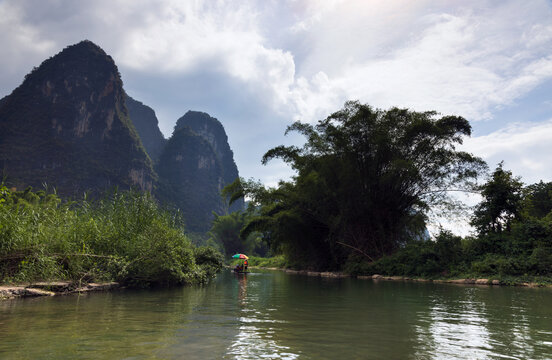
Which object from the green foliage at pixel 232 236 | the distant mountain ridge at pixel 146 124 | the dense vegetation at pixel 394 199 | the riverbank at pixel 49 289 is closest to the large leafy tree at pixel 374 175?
the dense vegetation at pixel 394 199

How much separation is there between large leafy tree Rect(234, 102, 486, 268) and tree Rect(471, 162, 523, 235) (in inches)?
53.7

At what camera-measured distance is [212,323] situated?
14.8 feet

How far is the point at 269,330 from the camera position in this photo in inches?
161

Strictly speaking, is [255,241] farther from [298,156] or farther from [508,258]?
[508,258]

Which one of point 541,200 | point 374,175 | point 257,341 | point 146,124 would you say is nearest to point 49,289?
point 257,341

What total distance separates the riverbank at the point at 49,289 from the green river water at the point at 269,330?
0.63 meters

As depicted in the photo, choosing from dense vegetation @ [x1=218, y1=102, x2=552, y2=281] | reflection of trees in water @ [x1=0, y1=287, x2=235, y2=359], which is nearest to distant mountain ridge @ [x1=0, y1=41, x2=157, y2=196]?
dense vegetation @ [x1=218, y1=102, x2=552, y2=281]

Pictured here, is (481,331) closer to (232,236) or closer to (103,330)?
(103,330)

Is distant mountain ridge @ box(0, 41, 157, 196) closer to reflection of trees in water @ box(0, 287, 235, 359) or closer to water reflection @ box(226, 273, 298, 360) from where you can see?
reflection of trees in water @ box(0, 287, 235, 359)

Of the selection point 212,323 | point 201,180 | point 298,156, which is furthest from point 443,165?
point 201,180

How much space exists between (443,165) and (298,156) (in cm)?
753

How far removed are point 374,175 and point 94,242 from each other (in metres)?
12.4

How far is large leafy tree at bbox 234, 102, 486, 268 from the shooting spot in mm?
15930

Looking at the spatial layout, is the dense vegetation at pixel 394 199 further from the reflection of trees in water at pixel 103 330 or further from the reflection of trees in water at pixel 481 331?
the reflection of trees in water at pixel 103 330
